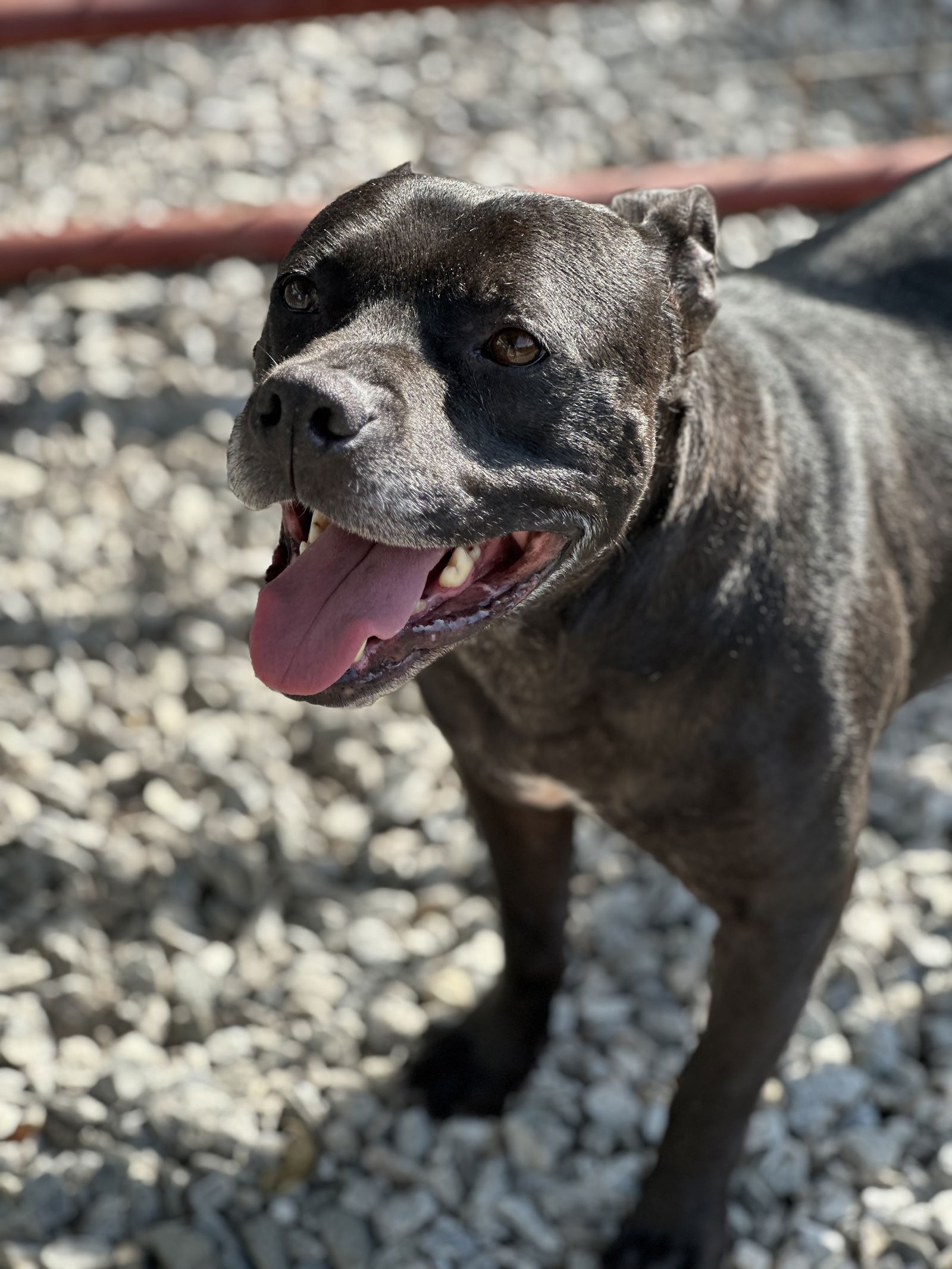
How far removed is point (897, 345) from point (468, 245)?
115cm

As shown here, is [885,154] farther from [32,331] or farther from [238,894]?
[238,894]

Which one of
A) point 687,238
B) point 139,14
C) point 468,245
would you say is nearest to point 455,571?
point 468,245

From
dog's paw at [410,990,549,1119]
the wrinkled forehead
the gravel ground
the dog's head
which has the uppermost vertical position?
the wrinkled forehead

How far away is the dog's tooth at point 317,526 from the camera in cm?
231

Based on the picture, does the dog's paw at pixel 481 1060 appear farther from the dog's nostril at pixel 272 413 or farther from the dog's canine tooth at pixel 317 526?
the dog's nostril at pixel 272 413

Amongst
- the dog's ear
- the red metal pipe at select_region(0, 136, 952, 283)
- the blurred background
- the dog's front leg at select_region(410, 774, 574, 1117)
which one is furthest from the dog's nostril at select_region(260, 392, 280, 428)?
the red metal pipe at select_region(0, 136, 952, 283)

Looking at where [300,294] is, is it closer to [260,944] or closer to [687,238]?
[687,238]

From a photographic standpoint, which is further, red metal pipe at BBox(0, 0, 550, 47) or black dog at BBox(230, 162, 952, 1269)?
red metal pipe at BBox(0, 0, 550, 47)

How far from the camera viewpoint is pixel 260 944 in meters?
3.34

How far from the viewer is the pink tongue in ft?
7.07

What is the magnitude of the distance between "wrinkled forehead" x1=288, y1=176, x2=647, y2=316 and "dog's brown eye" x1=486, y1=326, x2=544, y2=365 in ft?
0.14

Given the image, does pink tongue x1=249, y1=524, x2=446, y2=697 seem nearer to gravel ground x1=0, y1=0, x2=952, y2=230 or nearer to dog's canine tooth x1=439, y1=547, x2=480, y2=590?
dog's canine tooth x1=439, y1=547, x2=480, y2=590

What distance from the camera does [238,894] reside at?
343 centimetres

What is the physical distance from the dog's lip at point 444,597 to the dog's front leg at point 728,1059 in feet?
2.24
